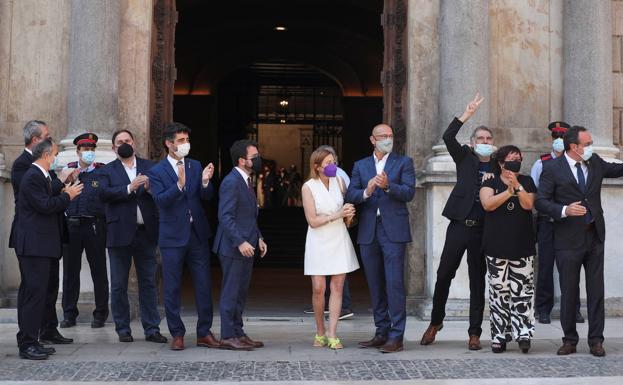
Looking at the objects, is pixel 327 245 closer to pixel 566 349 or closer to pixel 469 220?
pixel 469 220

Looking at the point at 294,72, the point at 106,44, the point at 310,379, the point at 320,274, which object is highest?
the point at 294,72

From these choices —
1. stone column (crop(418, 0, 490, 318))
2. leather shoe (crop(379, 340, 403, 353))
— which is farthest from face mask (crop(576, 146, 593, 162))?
stone column (crop(418, 0, 490, 318))

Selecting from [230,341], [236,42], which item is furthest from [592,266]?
[236,42]

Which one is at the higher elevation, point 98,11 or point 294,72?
point 294,72

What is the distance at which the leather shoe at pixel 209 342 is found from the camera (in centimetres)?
802

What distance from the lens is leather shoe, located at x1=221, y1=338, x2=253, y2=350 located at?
789cm

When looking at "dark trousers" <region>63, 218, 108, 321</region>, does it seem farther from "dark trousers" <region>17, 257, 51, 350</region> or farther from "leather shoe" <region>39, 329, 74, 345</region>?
"dark trousers" <region>17, 257, 51, 350</region>

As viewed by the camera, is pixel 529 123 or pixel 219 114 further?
pixel 219 114

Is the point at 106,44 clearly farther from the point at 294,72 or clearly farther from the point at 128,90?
the point at 294,72

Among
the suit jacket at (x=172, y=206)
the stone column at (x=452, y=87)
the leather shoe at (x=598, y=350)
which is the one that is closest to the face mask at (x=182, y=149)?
the suit jacket at (x=172, y=206)

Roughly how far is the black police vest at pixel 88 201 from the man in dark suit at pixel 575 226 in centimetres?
438

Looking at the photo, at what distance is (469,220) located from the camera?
7.86m

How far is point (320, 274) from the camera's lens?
788 cm

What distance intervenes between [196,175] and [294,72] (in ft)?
69.3
